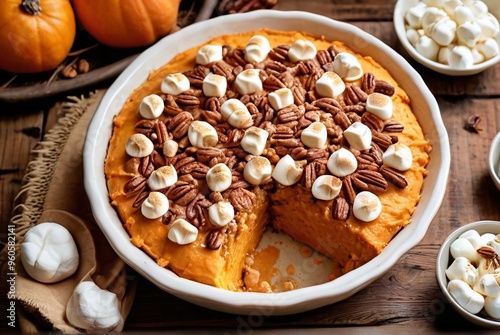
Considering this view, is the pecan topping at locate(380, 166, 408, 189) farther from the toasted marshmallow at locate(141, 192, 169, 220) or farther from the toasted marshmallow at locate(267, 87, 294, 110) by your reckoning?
the toasted marshmallow at locate(141, 192, 169, 220)

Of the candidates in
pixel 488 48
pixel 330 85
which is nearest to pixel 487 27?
pixel 488 48

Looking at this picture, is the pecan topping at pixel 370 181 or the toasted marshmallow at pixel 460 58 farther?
the toasted marshmallow at pixel 460 58

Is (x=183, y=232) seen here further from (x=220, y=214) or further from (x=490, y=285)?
(x=490, y=285)

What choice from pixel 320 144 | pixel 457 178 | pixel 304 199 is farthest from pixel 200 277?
pixel 457 178

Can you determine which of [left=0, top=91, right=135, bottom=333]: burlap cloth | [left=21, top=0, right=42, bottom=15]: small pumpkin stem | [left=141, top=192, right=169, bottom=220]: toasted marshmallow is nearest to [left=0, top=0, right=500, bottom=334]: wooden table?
[left=0, top=91, right=135, bottom=333]: burlap cloth

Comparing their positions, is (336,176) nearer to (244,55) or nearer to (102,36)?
(244,55)

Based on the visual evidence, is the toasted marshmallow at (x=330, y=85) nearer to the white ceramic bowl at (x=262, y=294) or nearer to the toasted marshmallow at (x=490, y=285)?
the white ceramic bowl at (x=262, y=294)

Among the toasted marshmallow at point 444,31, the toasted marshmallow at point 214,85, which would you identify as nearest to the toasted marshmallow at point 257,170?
the toasted marshmallow at point 214,85
